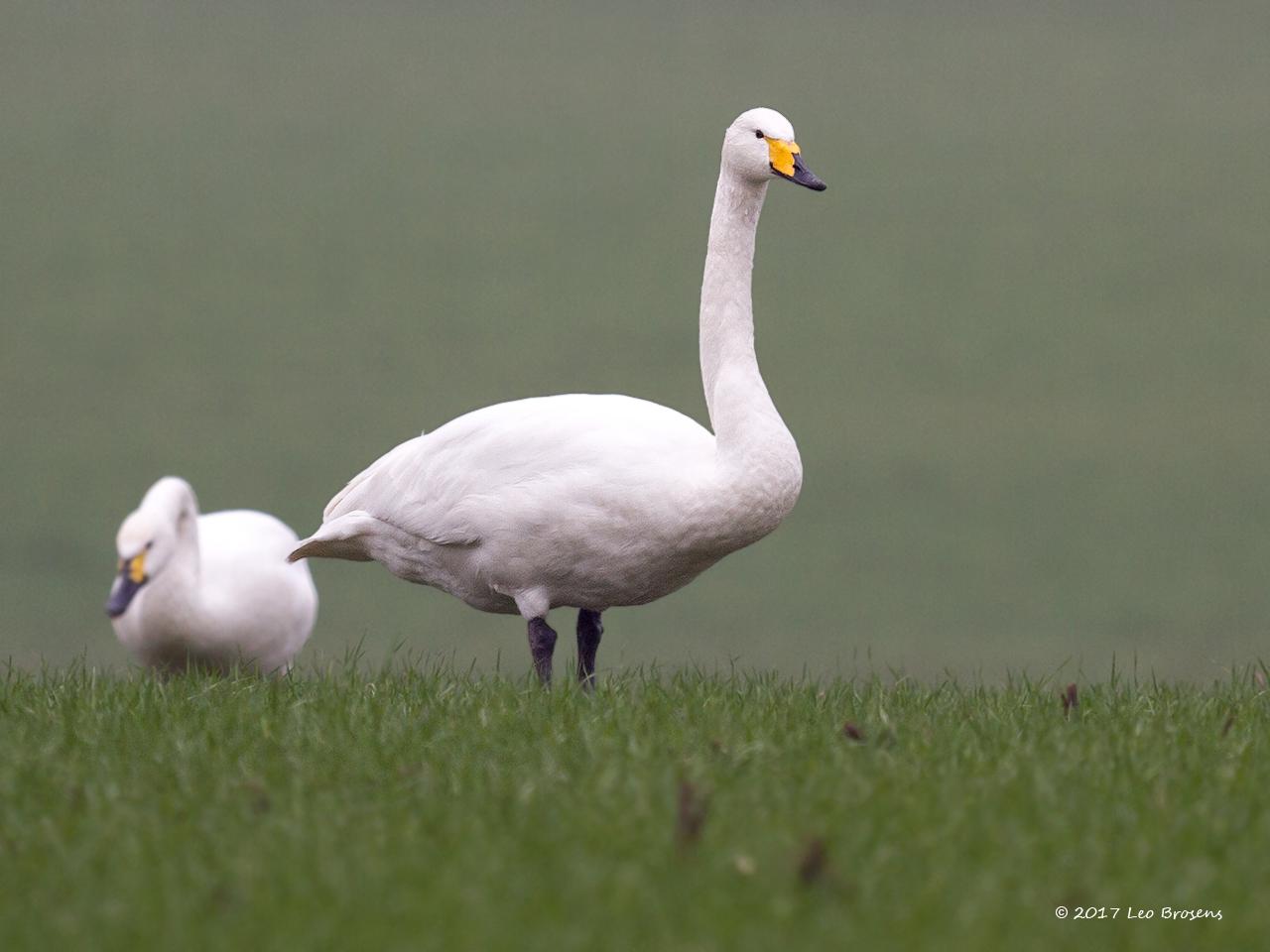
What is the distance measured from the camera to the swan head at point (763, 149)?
7.22 m

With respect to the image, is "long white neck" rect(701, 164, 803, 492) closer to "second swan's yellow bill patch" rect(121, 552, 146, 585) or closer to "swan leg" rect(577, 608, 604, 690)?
"swan leg" rect(577, 608, 604, 690)

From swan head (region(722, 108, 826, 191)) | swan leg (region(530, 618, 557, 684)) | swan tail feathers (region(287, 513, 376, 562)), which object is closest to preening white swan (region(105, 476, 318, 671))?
swan tail feathers (region(287, 513, 376, 562))

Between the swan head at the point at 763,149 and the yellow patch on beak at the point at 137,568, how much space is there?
138 inches

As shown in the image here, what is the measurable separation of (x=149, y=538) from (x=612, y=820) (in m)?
4.98

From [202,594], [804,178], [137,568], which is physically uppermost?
[804,178]

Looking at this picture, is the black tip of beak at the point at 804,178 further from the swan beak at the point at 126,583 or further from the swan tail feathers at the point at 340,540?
the swan beak at the point at 126,583

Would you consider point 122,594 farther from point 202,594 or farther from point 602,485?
point 602,485

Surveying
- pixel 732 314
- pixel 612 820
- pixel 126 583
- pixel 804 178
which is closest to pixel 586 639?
pixel 732 314

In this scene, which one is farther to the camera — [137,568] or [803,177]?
[137,568]

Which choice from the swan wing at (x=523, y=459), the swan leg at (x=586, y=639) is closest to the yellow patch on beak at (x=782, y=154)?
the swan wing at (x=523, y=459)

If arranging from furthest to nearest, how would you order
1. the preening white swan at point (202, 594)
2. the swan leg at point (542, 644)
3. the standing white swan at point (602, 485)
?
the preening white swan at point (202, 594), the swan leg at point (542, 644), the standing white swan at point (602, 485)

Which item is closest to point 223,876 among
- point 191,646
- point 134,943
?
point 134,943

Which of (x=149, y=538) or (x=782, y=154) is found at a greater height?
(x=782, y=154)

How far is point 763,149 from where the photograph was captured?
23.9 feet
